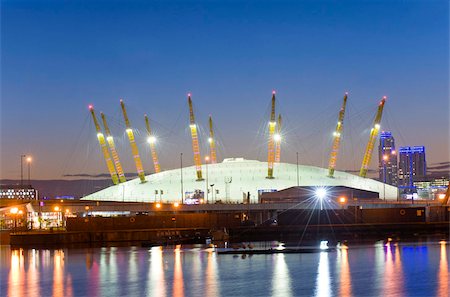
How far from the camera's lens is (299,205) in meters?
106

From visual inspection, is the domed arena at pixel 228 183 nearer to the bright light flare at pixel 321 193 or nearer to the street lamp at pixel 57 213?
the bright light flare at pixel 321 193

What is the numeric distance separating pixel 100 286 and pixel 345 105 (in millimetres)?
102841

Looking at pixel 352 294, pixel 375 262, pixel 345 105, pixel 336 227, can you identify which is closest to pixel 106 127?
pixel 345 105

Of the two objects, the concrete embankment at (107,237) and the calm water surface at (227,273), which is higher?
the concrete embankment at (107,237)

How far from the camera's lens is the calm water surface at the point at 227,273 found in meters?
47.9

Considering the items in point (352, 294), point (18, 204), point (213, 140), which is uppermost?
point (213, 140)

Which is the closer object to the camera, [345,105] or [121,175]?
[345,105]

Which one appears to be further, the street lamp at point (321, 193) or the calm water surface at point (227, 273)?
the street lamp at point (321, 193)

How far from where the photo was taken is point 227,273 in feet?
183

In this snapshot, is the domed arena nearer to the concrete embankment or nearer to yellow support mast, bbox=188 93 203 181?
yellow support mast, bbox=188 93 203 181

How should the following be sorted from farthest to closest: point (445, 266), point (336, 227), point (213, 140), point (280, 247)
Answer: point (213, 140) → point (336, 227) → point (280, 247) → point (445, 266)

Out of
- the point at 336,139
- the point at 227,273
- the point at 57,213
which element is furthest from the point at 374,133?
the point at 227,273

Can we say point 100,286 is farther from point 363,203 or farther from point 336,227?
point 363,203

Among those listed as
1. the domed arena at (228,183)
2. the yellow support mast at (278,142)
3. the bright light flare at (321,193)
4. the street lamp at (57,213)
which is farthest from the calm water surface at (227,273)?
the yellow support mast at (278,142)
